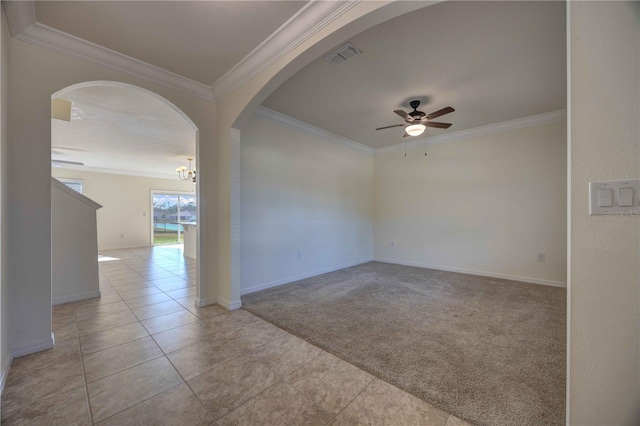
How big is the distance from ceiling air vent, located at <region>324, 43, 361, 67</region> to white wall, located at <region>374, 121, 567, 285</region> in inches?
130

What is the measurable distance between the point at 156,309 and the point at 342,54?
352 cm

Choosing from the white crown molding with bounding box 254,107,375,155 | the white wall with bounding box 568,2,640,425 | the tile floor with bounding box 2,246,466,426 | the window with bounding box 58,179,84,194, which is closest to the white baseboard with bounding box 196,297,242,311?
the tile floor with bounding box 2,246,466,426

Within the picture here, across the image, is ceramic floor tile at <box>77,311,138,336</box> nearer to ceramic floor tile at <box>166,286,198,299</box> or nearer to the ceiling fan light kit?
ceramic floor tile at <box>166,286,198,299</box>

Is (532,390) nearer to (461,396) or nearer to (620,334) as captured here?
(461,396)

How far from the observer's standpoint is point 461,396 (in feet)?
4.99

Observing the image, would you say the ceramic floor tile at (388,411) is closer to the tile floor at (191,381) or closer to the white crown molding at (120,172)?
the tile floor at (191,381)

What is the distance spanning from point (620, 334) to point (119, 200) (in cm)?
1049

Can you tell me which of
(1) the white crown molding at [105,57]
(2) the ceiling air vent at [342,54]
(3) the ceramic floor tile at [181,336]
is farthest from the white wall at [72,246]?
(2) the ceiling air vent at [342,54]

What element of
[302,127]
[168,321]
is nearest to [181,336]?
[168,321]

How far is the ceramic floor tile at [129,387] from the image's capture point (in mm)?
1433

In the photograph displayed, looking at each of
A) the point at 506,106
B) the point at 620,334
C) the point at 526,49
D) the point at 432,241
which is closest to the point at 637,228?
the point at 620,334

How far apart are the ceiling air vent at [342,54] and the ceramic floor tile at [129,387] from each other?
9.68 ft

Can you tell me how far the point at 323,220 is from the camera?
4.61m

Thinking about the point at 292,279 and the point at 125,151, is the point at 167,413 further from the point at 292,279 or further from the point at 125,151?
the point at 125,151
